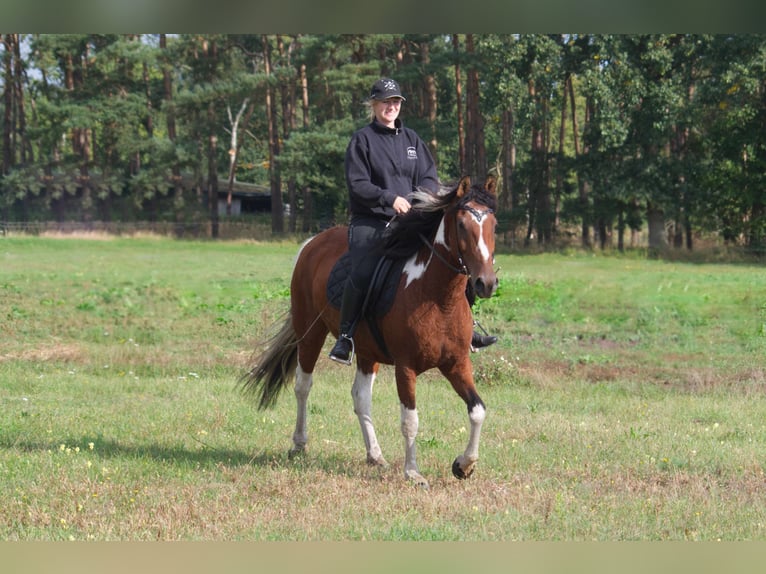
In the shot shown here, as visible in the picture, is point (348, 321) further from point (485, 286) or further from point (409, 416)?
point (485, 286)

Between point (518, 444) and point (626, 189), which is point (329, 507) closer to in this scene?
point (518, 444)

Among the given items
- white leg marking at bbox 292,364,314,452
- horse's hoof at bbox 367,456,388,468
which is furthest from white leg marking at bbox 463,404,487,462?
white leg marking at bbox 292,364,314,452

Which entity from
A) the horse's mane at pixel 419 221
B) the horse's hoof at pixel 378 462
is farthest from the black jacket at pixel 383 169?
the horse's hoof at pixel 378 462

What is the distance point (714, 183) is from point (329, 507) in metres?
41.3

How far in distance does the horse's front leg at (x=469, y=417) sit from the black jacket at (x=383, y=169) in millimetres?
1690

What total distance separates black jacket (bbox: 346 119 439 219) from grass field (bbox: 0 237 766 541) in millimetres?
2507

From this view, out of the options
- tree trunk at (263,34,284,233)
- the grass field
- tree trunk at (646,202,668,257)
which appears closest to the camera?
the grass field

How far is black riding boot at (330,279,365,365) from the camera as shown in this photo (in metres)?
8.34

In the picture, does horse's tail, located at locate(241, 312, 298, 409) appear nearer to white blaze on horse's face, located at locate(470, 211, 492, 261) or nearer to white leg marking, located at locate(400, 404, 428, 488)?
white leg marking, located at locate(400, 404, 428, 488)

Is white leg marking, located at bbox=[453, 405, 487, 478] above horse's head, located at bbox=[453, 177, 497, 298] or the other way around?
the other way around

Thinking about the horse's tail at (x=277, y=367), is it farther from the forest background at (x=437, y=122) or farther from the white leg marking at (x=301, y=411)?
the forest background at (x=437, y=122)

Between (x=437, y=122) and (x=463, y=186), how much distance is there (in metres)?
41.7

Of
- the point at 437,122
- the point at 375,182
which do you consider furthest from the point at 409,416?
the point at 437,122

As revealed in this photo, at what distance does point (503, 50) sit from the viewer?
133 feet
